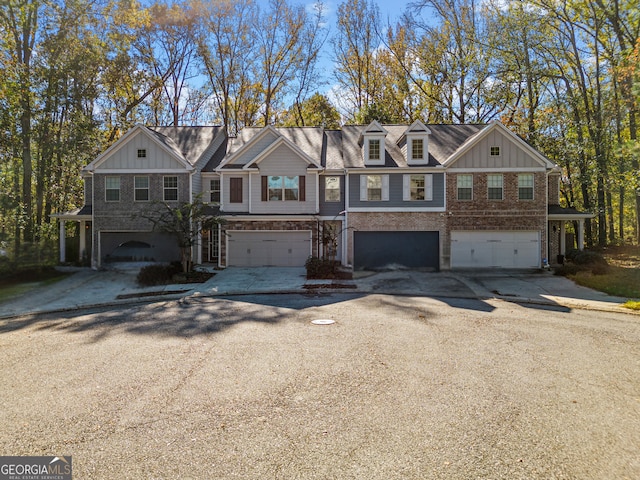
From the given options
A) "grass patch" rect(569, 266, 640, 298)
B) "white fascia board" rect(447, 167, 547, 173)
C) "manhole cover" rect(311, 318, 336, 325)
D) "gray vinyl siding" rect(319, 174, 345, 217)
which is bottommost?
"manhole cover" rect(311, 318, 336, 325)

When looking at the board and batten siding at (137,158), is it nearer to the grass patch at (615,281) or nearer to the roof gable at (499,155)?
the roof gable at (499,155)

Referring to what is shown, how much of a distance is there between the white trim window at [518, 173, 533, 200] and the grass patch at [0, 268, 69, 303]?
23095 mm

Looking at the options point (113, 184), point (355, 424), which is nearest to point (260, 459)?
point (355, 424)

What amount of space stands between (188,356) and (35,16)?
26986mm

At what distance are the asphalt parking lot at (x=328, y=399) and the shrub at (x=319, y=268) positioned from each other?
819cm

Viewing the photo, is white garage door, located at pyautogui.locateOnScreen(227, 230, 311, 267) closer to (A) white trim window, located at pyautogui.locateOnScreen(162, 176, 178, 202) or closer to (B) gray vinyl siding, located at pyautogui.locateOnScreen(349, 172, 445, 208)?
(B) gray vinyl siding, located at pyautogui.locateOnScreen(349, 172, 445, 208)

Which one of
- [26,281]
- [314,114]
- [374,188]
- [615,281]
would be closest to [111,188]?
[26,281]

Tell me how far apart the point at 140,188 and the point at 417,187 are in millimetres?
15078

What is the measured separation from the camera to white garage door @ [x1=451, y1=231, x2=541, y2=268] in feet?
71.8

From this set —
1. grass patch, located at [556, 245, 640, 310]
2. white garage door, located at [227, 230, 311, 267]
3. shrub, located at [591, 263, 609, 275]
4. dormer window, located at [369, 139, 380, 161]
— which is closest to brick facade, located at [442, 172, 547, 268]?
grass patch, located at [556, 245, 640, 310]

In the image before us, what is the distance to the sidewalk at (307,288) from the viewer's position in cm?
1438

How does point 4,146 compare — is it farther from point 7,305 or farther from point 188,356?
point 188,356

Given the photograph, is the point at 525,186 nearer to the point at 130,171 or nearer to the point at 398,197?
the point at 398,197

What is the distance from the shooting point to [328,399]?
19.5ft
